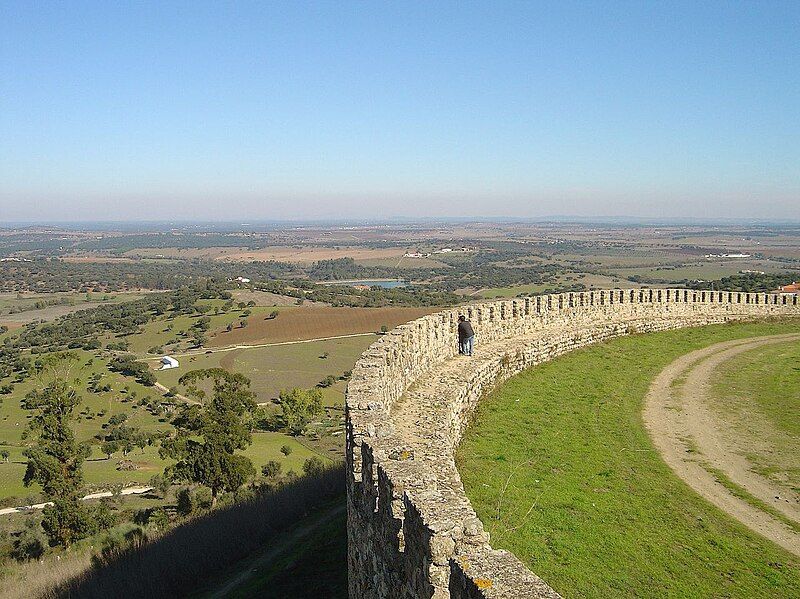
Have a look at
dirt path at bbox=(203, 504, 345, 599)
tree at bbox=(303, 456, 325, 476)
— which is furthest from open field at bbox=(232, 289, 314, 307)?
dirt path at bbox=(203, 504, 345, 599)

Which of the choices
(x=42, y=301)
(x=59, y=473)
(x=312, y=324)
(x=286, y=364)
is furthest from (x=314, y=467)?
(x=42, y=301)

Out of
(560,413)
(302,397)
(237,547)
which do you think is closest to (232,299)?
(302,397)

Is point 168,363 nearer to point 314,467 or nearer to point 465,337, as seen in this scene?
point 314,467

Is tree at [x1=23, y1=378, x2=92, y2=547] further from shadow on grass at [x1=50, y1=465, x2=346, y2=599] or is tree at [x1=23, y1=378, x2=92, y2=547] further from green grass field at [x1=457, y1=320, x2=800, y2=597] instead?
green grass field at [x1=457, y1=320, x2=800, y2=597]

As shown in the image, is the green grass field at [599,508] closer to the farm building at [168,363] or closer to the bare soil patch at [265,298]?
the farm building at [168,363]

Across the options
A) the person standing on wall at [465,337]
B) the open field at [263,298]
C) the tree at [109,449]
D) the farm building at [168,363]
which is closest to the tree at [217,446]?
the tree at [109,449]

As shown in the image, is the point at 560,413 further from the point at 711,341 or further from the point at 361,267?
the point at 361,267
